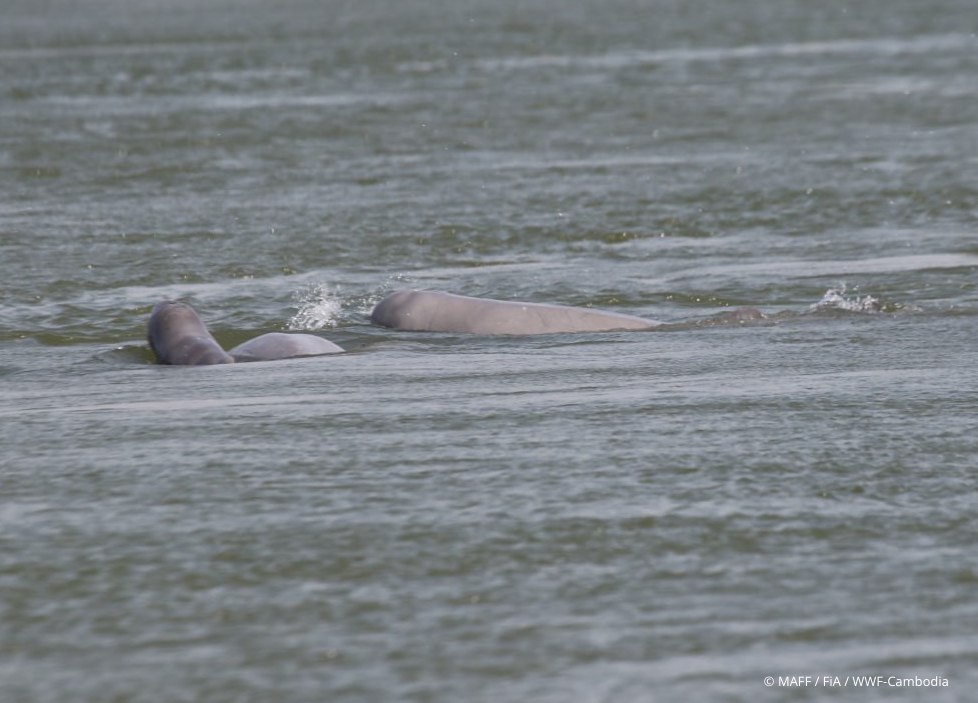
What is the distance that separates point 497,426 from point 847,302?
4.39 metres

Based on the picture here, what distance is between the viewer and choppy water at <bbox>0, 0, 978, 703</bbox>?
5.94m

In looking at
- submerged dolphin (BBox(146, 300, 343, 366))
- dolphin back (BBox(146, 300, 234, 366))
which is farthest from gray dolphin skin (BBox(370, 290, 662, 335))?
dolphin back (BBox(146, 300, 234, 366))

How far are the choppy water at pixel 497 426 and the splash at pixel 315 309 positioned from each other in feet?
0.14

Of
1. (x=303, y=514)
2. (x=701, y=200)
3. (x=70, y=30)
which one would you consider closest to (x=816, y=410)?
(x=303, y=514)

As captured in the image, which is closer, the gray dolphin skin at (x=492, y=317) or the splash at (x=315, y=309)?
the gray dolphin skin at (x=492, y=317)

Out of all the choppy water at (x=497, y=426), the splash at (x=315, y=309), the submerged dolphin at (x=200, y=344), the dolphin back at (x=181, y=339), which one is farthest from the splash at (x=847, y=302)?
the dolphin back at (x=181, y=339)

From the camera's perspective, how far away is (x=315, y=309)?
12.8 m

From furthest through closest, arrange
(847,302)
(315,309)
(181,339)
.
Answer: (315,309) → (847,302) → (181,339)

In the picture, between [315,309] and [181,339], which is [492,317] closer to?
[315,309]

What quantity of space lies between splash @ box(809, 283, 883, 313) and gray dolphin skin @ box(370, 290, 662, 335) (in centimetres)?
117

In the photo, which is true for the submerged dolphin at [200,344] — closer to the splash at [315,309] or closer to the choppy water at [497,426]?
the choppy water at [497,426]

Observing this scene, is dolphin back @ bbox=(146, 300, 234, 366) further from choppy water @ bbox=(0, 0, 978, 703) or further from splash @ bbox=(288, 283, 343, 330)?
splash @ bbox=(288, 283, 343, 330)

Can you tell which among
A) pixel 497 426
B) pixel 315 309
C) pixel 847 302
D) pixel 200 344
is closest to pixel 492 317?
pixel 315 309

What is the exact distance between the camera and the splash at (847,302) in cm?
1232
